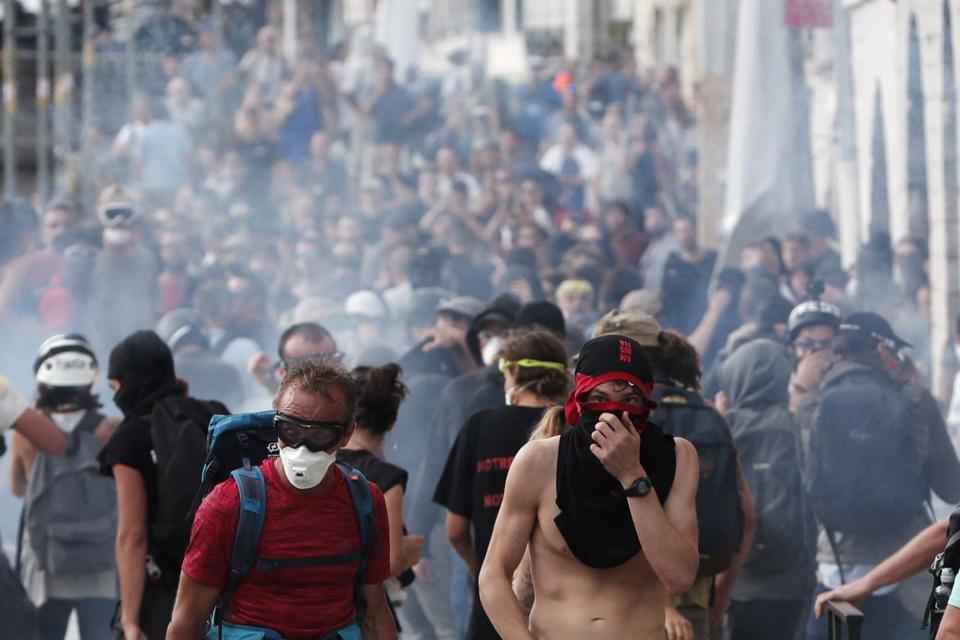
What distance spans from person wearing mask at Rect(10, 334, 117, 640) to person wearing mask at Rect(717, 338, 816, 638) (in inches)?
94.0

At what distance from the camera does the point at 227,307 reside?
1120 cm

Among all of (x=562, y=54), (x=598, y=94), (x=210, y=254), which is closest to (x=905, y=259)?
(x=210, y=254)

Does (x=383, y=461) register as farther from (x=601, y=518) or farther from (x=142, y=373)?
(x=601, y=518)

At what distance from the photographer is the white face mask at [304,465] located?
4.17 m

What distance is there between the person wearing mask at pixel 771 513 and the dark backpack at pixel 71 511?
94.2 inches

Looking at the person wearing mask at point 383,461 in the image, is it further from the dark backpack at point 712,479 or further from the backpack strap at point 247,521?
the backpack strap at point 247,521

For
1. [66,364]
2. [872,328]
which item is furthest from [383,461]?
[872,328]

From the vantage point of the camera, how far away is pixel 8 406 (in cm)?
628

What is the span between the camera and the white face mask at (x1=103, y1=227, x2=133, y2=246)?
11.3m

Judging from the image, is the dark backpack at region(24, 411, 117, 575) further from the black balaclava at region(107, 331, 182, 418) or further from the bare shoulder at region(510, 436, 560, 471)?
the bare shoulder at region(510, 436, 560, 471)

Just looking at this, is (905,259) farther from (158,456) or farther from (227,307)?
(158,456)

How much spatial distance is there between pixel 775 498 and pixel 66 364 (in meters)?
2.73

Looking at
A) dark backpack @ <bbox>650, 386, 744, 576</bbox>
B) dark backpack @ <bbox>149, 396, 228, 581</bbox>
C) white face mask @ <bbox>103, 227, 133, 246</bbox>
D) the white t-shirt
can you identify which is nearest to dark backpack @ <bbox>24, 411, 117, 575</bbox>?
the white t-shirt

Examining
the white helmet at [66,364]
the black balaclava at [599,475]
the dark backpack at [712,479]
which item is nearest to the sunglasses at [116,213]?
the white helmet at [66,364]
